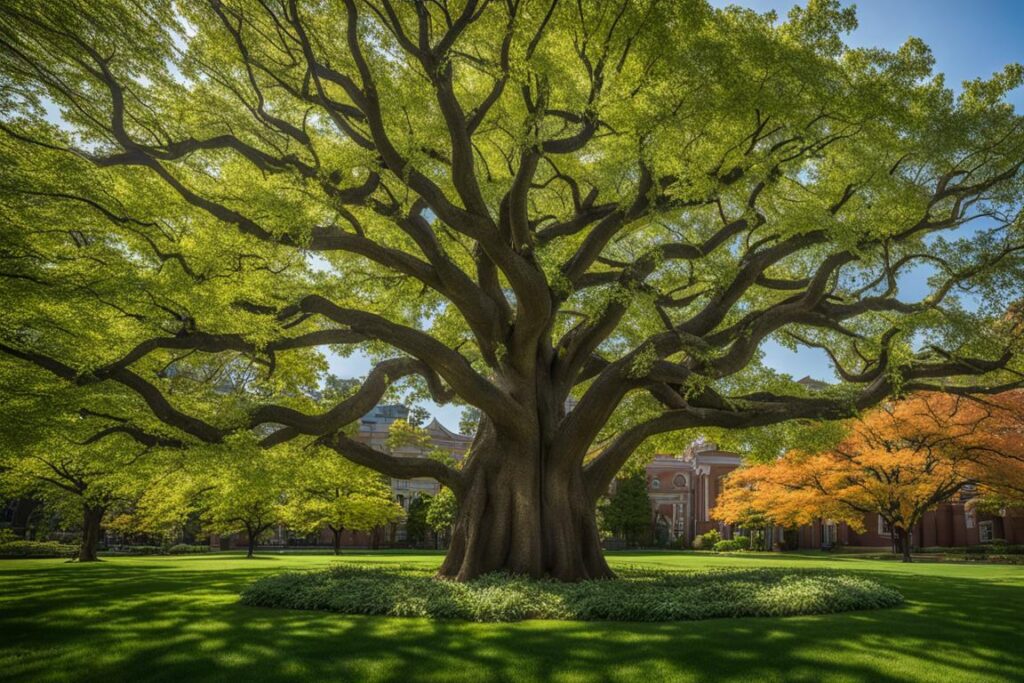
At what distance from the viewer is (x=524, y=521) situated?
12781 mm

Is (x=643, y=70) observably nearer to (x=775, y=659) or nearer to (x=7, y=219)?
(x=775, y=659)

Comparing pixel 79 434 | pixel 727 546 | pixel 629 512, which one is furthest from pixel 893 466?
pixel 629 512

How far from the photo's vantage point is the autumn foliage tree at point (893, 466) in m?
22.0

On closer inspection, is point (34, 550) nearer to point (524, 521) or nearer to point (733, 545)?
point (524, 521)

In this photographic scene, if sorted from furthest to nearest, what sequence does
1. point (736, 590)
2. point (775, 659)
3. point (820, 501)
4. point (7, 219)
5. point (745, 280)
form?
1. point (820, 501)
2. point (745, 280)
3. point (736, 590)
4. point (7, 219)
5. point (775, 659)

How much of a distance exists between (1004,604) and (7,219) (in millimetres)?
15984

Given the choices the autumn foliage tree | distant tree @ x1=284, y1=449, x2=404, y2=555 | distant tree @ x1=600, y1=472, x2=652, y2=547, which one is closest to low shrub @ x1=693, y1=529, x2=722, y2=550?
distant tree @ x1=600, y1=472, x2=652, y2=547

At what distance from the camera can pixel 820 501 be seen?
101ft

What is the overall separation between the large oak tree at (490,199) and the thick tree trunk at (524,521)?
5 centimetres

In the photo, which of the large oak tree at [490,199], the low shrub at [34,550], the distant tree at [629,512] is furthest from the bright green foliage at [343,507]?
the distant tree at [629,512]

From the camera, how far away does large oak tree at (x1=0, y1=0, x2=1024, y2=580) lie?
9164 millimetres

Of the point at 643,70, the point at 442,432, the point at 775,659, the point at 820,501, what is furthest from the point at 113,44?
the point at 442,432

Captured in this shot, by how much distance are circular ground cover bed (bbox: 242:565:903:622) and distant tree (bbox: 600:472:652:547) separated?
42245 mm

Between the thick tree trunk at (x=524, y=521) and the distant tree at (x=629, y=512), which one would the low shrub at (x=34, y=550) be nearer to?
the thick tree trunk at (x=524, y=521)
